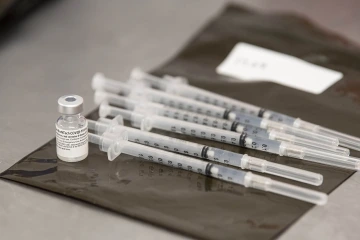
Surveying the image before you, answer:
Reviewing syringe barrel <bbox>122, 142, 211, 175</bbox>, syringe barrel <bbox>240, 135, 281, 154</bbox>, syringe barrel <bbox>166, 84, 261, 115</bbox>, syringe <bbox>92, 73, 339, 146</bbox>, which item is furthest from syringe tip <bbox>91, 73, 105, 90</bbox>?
syringe barrel <bbox>240, 135, 281, 154</bbox>

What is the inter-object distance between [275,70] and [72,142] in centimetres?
57

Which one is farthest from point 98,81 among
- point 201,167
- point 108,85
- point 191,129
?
point 201,167

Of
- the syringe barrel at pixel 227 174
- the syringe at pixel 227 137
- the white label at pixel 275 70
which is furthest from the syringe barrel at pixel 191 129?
the white label at pixel 275 70

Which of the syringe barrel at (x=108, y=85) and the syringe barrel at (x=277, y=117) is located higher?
the syringe barrel at (x=108, y=85)

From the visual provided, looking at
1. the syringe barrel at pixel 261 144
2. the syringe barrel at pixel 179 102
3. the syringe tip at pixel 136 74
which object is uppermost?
the syringe tip at pixel 136 74

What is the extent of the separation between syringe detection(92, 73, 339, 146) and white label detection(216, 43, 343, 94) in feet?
0.63

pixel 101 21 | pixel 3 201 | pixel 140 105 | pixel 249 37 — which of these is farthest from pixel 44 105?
pixel 249 37

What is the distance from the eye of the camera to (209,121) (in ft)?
3.70

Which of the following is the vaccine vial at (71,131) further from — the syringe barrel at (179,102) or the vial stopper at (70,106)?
the syringe barrel at (179,102)

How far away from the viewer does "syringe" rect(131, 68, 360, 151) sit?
1103mm

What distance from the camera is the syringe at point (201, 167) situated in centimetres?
94

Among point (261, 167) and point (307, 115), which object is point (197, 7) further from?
point (261, 167)

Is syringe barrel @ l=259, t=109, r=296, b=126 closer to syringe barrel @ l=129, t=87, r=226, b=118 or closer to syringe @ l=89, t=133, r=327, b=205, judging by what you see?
syringe barrel @ l=129, t=87, r=226, b=118

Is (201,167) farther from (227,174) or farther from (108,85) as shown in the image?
(108,85)
